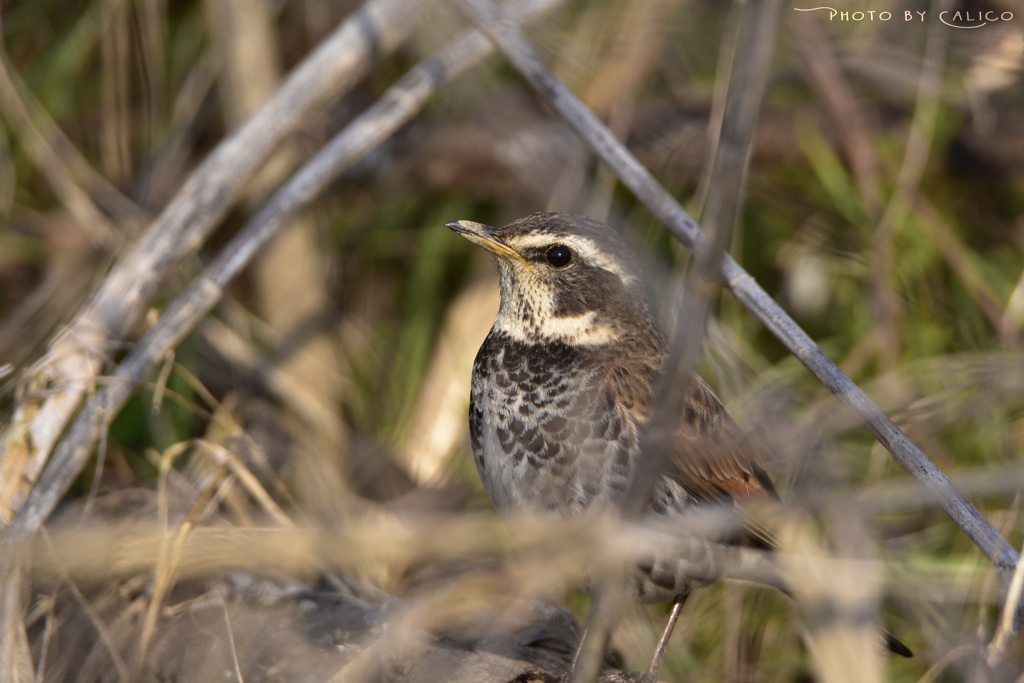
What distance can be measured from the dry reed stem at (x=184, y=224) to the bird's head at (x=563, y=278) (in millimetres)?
970

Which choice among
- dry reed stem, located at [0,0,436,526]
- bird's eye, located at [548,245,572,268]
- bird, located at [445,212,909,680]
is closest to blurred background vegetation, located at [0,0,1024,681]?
dry reed stem, located at [0,0,436,526]

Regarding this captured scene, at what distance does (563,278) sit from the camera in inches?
131

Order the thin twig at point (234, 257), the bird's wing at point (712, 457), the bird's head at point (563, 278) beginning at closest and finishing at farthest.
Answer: the thin twig at point (234, 257) → the bird's wing at point (712, 457) → the bird's head at point (563, 278)

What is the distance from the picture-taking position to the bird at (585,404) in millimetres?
2906

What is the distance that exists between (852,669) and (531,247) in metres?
1.75

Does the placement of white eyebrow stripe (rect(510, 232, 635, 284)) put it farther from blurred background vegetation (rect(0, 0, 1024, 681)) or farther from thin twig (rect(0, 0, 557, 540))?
thin twig (rect(0, 0, 557, 540))

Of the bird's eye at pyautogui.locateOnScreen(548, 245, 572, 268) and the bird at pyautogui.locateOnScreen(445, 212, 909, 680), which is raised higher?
the bird's eye at pyautogui.locateOnScreen(548, 245, 572, 268)

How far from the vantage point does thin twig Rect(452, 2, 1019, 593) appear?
7.97 ft

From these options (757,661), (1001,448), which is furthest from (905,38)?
(757,661)

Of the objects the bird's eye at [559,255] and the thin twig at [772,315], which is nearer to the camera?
the thin twig at [772,315]

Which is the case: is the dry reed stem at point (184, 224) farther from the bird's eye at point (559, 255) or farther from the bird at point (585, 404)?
the bird's eye at point (559, 255)

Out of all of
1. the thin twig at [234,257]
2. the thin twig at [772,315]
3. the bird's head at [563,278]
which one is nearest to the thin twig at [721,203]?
the thin twig at [772,315]

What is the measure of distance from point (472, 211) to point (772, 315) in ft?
9.03

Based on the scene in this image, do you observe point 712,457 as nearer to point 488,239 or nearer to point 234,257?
point 488,239
